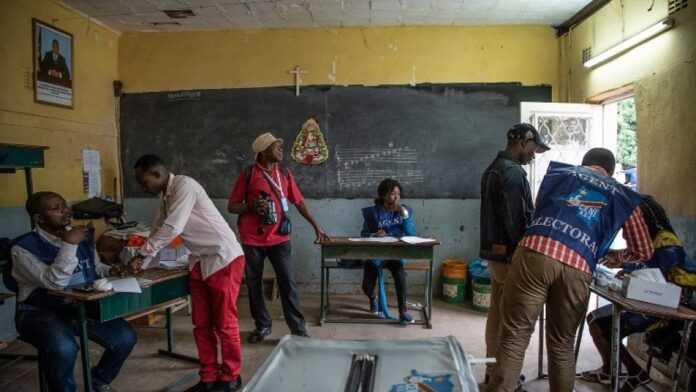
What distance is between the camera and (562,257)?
88.4 inches

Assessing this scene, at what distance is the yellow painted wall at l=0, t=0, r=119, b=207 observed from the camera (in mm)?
4051

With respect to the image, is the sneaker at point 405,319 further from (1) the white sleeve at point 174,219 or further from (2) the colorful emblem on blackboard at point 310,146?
(1) the white sleeve at point 174,219

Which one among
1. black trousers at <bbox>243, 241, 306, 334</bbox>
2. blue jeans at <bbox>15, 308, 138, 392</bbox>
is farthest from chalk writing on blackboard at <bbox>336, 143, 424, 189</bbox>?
blue jeans at <bbox>15, 308, 138, 392</bbox>

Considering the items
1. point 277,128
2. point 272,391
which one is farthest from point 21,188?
point 272,391

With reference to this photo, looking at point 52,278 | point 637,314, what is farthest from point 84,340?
point 637,314

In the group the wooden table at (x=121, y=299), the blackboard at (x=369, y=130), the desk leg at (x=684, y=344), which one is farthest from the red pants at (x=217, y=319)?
the blackboard at (x=369, y=130)

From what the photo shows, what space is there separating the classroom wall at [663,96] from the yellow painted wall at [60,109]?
525 centimetres

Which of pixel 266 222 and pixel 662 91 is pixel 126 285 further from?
pixel 662 91

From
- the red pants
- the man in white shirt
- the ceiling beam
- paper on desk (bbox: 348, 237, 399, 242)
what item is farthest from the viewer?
the ceiling beam

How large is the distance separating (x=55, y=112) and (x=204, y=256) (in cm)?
293

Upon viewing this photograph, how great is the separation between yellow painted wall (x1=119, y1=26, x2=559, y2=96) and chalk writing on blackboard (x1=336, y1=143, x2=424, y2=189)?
817mm

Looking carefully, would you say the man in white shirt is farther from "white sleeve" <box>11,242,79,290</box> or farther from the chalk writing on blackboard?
the chalk writing on blackboard

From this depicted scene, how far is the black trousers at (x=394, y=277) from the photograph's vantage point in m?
4.40

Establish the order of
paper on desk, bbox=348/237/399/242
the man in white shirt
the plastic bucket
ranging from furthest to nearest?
the plastic bucket → paper on desk, bbox=348/237/399/242 → the man in white shirt
